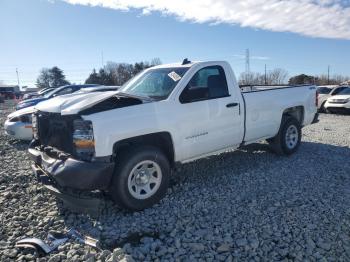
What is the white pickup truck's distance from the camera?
423 centimetres

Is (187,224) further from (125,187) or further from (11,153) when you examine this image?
(11,153)

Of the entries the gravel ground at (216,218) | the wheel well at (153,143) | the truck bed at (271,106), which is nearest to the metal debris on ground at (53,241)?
the gravel ground at (216,218)

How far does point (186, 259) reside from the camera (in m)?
3.50

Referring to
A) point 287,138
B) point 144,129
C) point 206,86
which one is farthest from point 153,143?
point 287,138

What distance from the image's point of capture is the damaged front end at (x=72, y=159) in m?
4.14

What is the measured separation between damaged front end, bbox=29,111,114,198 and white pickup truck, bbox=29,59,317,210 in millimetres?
12

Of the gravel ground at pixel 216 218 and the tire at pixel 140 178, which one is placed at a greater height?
the tire at pixel 140 178

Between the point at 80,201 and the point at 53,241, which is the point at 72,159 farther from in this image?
the point at 53,241

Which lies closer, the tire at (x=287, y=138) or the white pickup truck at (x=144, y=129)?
the white pickup truck at (x=144, y=129)

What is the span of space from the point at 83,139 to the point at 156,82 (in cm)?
188

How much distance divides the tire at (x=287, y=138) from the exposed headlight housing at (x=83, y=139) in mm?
4322

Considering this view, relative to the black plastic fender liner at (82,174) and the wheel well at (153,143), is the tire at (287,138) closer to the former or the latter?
the wheel well at (153,143)

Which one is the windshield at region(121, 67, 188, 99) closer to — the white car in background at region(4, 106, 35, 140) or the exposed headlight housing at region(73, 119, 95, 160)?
the exposed headlight housing at region(73, 119, 95, 160)

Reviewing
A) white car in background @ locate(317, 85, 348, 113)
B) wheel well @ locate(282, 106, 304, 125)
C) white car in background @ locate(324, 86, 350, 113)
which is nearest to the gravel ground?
wheel well @ locate(282, 106, 304, 125)
